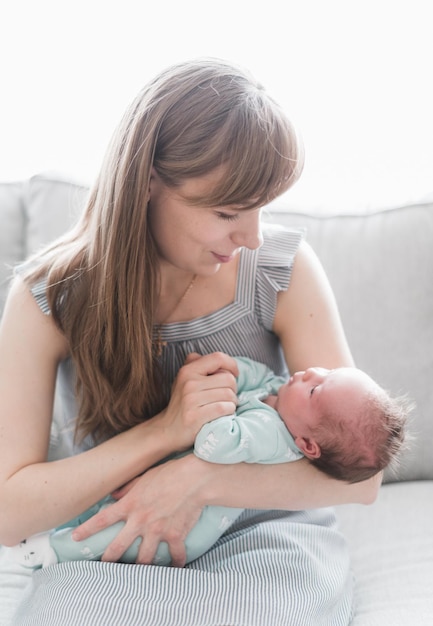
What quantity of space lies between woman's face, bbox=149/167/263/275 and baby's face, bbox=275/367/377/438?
264 millimetres

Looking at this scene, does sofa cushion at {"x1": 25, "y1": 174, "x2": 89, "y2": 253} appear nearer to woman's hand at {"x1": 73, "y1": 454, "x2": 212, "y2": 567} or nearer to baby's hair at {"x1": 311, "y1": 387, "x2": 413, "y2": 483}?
woman's hand at {"x1": 73, "y1": 454, "x2": 212, "y2": 567}

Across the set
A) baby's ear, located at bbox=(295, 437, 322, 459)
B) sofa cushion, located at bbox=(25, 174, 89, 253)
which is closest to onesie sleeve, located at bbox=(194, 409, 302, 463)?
baby's ear, located at bbox=(295, 437, 322, 459)

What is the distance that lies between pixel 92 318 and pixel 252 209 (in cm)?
37

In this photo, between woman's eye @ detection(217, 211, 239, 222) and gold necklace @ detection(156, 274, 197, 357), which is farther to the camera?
gold necklace @ detection(156, 274, 197, 357)

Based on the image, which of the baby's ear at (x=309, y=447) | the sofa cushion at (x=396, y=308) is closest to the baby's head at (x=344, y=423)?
the baby's ear at (x=309, y=447)

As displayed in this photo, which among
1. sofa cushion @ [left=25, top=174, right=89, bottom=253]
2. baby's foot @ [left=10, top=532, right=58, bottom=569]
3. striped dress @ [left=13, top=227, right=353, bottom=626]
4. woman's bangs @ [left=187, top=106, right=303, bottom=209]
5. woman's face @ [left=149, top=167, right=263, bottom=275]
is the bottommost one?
baby's foot @ [left=10, top=532, right=58, bottom=569]

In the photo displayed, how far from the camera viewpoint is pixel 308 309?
5.17 feet

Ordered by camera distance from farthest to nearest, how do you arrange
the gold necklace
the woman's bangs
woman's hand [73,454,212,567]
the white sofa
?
1. the white sofa
2. the gold necklace
3. woman's hand [73,454,212,567]
4. the woman's bangs

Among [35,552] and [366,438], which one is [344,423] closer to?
[366,438]

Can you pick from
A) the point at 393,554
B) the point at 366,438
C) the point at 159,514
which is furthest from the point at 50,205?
the point at 393,554

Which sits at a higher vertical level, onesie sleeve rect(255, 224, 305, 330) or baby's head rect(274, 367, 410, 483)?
onesie sleeve rect(255, 224, 305, 330)

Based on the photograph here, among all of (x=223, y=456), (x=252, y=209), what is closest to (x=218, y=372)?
(x=223, y=456)

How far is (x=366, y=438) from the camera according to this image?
1.33 meters

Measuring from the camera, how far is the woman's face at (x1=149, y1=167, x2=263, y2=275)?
4.41 ft
